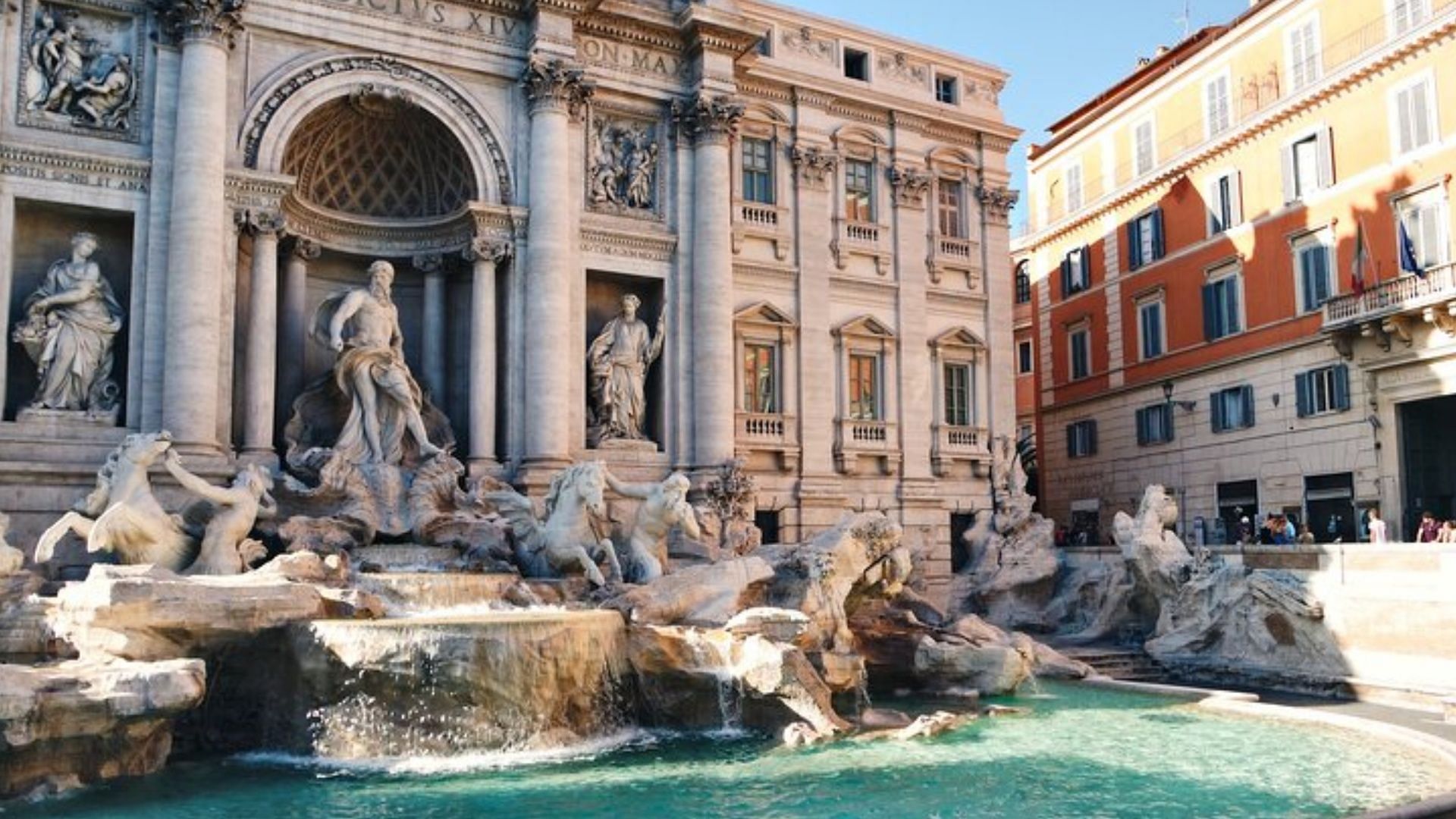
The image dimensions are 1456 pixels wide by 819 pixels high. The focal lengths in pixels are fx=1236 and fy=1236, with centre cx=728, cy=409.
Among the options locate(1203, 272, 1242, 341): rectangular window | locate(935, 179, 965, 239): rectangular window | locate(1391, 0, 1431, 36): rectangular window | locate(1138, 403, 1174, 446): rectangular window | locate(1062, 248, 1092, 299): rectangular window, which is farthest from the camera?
locate(1062, 248, 1092, 299): rectangular window

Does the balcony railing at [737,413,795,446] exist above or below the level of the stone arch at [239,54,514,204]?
below

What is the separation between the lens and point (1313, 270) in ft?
83.4

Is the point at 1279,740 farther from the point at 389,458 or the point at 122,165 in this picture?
the point at 122,165

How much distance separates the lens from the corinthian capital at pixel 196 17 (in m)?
18.3

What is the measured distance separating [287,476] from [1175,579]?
1450 centimetres

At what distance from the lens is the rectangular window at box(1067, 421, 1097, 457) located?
107 ft

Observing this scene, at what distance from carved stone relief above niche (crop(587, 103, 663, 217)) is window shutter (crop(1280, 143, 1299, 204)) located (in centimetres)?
1343

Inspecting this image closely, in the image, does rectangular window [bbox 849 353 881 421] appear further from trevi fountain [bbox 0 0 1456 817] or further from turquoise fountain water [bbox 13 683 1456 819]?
turquoise fountain water [bbox 13 683 1456 819]

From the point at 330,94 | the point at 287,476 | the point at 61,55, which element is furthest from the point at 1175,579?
the point at 61,55

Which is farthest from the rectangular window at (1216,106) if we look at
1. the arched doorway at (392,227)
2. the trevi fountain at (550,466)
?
the arched doorway at (392,227)

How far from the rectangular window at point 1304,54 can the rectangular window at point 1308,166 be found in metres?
1.18

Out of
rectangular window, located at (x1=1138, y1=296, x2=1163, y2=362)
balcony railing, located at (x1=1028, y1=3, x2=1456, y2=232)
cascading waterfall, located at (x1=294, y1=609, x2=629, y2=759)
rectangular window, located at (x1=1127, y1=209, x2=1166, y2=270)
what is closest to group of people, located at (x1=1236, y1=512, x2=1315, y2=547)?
rectangular window, located at (x1=1138, y1=296, x2=1163, y2=362)

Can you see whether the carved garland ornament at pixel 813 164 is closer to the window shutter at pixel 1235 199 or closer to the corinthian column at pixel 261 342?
the window shutter at pixel 1235 199

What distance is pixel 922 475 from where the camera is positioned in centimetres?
2566
